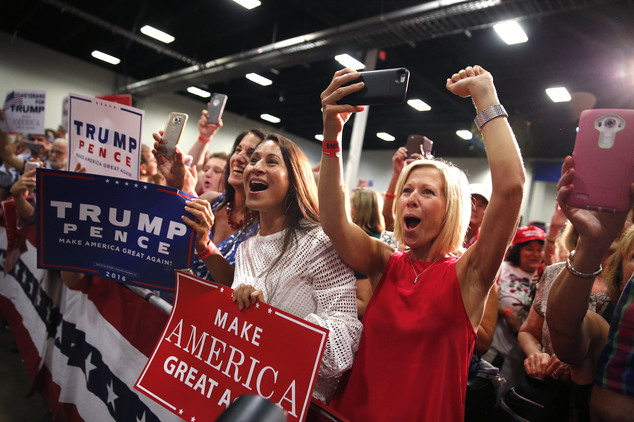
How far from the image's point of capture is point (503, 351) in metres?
2.45

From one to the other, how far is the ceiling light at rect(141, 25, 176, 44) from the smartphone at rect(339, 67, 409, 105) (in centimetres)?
815

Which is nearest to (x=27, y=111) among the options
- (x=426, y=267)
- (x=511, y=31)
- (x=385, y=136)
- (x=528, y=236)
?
(x=426, y=267)

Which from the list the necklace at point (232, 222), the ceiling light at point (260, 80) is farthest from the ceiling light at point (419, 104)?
the necklace at point (232, 222)

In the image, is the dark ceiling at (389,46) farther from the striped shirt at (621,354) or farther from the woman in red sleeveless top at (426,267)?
the striped shirt at (621,354)

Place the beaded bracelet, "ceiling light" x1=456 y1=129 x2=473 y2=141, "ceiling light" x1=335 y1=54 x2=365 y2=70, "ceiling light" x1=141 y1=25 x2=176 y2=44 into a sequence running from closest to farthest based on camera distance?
the beaded bracelet
"ceiling light" x1=335 y1=54 x2=365 y2=70
"ceiling light" x1=141 y1=25 x2=176 y2=44
"ceiling light" x1=456 y1=129 x2=473 y2=141

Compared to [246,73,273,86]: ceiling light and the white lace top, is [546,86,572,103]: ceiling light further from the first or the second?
the white lace top

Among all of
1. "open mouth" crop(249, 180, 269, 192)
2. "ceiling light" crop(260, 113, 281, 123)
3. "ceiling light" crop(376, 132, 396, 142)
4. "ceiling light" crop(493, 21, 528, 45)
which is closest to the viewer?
"open mouth" crop(249, 180, 269, 192)

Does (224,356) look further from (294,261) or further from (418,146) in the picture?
(418,146)

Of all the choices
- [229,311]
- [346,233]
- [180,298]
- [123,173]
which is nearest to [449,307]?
[346,233]

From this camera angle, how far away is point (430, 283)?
123 cm

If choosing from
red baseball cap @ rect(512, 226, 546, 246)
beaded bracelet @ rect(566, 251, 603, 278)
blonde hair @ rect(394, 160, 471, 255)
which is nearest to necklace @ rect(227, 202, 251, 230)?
blonde hair @ rect(394, 160, 471, 255)

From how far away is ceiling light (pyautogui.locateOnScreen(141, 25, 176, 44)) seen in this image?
26.2ft

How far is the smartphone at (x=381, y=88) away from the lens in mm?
1098

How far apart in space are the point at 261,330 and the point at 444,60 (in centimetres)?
656
